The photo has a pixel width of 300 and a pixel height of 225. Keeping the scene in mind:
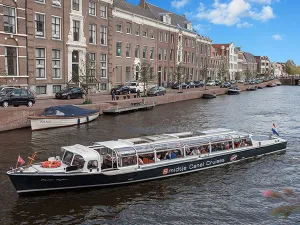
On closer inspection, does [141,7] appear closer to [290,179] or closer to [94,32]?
[94,32]

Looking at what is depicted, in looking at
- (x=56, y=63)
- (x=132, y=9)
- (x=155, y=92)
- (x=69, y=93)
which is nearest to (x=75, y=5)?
(x=56, y=63)

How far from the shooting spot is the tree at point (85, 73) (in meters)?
42.9

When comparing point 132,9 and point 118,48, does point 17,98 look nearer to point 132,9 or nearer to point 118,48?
point 118,48

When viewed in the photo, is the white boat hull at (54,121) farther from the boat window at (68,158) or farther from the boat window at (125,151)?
the boat window at (125,151)

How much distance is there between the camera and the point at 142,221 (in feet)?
44.4

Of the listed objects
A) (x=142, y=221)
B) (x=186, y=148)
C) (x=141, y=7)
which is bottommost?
(x=142, y=221)

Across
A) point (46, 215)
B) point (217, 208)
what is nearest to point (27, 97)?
point (46, 215)

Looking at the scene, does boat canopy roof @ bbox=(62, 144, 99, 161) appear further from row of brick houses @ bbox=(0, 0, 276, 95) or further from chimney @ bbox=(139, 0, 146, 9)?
chimney @ bbox=(139, 0, 146, 9)

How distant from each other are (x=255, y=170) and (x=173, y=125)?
15127 mm

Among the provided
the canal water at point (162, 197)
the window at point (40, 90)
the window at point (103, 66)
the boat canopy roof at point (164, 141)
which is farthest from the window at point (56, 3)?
the boat canopy roof at point (164, 141)

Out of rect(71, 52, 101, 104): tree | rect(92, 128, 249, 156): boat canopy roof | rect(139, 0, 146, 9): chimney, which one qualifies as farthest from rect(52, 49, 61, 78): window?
rect(139, 0, 146, 9): chimney

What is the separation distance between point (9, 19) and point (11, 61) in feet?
16.2

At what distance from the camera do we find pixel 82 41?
5275 centimetres

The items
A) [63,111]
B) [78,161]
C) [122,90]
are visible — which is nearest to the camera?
[78,161]
